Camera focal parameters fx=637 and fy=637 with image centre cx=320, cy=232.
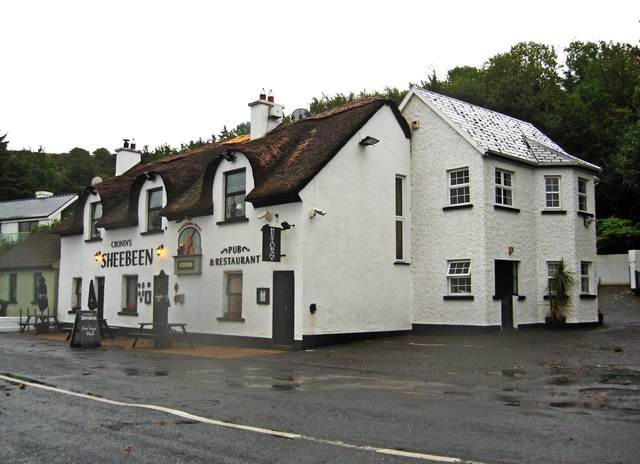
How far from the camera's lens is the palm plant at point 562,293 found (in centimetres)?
2203

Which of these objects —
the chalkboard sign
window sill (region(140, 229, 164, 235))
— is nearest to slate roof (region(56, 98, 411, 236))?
window sill (region(140, 229, 164, 235))

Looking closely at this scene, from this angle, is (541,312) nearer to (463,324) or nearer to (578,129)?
(463,324)

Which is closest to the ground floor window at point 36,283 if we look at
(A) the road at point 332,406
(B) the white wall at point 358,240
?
(A) the road at point 332,406

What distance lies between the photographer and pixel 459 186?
2178 centimetres

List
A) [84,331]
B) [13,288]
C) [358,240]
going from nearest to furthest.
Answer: [84,331] < [358,240] < [13,288]

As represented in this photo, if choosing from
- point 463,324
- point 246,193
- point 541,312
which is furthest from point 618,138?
point 246,193

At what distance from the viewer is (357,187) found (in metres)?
20.9

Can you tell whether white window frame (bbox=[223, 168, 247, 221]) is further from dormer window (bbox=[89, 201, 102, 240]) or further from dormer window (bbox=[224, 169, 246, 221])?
dormer window (bbox=[89, 201, 102, 240])

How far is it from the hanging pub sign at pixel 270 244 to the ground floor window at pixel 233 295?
2.67 metres

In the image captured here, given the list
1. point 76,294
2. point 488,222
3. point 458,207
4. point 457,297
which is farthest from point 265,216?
point 76,294

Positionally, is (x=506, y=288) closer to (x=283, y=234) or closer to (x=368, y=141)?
(x=368, y=141)

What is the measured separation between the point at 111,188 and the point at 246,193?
1062cm

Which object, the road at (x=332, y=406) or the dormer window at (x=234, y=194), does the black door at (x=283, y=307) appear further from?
the dormer window at (x=234, y=194)

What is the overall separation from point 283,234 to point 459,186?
21.5ft
